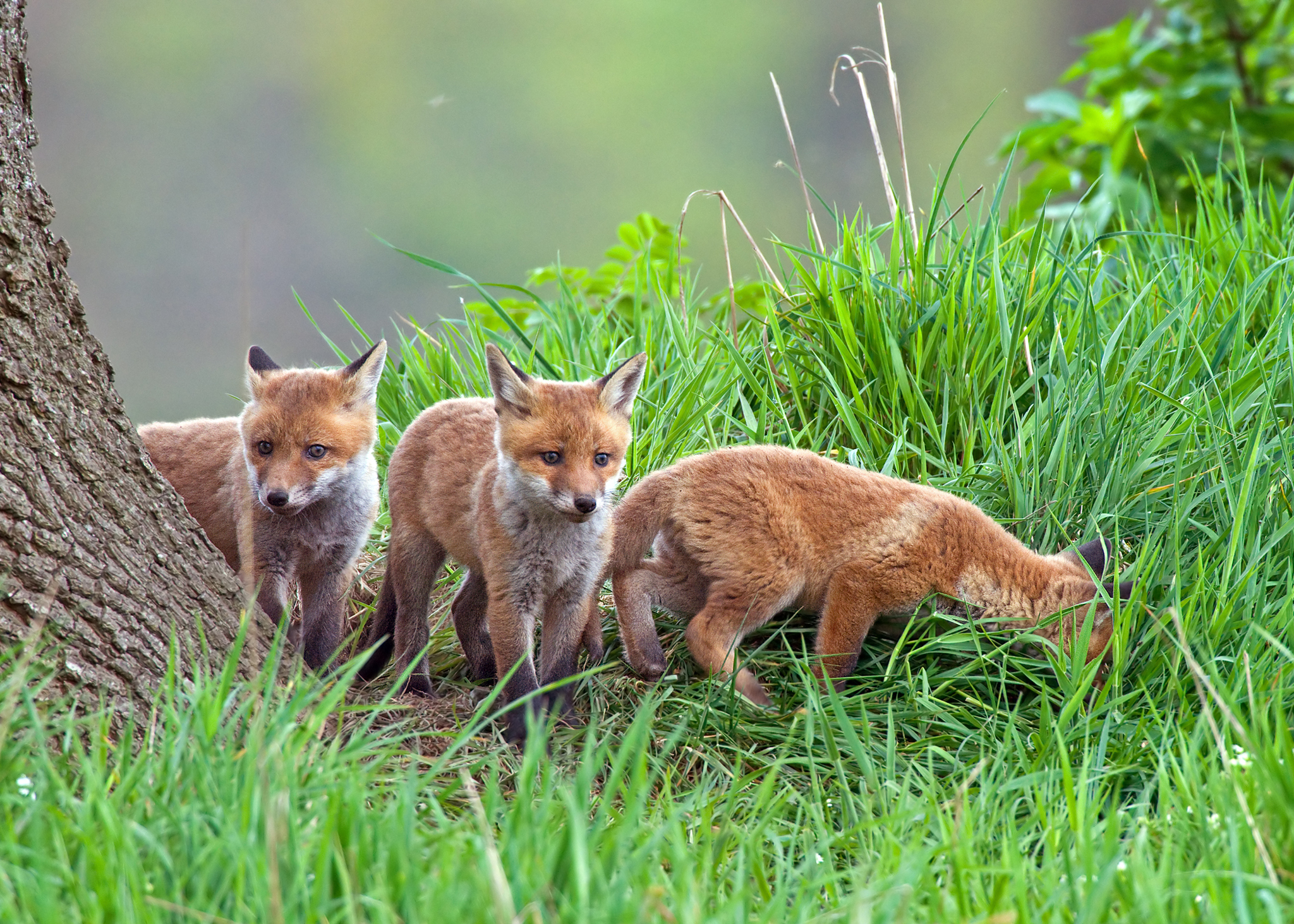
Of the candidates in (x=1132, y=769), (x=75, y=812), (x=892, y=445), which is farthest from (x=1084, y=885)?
(x=892, y=445)

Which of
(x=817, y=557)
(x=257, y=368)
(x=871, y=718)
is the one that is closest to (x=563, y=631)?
(x=817, y=557)

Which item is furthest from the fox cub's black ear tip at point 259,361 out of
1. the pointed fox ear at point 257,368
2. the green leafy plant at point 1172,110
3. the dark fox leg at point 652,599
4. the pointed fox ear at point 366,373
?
the green leafy plant at point 1172,110

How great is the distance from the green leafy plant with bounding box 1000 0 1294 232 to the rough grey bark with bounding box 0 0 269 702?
4.90 m

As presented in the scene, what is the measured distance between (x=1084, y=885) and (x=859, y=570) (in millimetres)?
1502

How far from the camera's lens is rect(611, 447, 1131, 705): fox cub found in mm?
3186

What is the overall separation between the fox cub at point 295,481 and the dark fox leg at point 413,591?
0.14 metres

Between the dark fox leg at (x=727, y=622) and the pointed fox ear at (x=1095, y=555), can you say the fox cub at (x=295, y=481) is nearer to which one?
the dark fox leg at (x=727, y=622)

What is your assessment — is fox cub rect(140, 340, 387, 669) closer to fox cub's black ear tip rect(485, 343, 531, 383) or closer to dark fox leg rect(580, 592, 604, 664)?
fox cub's black ear tip rect(485, 343, 531, 383)

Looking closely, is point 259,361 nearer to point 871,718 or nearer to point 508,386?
point 508,386

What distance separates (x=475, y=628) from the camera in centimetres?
351

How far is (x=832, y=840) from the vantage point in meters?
2.12

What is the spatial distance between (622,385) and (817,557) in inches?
33.4

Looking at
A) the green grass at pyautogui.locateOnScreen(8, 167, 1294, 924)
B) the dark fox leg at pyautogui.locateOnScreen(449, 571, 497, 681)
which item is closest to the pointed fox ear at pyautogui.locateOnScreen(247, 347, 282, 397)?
the dark fox leg at pyautogui.locateOnScreen(449, 571, 497, 681)

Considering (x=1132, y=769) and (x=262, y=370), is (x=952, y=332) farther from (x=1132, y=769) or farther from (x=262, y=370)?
(x=262, y=370)
